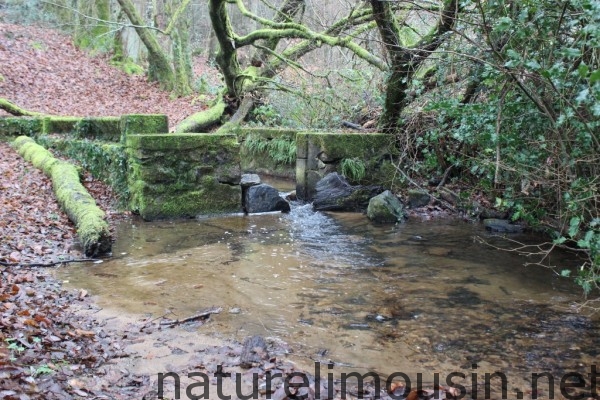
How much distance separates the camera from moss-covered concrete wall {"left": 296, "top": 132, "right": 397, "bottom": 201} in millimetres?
10055

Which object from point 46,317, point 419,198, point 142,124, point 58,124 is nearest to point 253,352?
point 46,317

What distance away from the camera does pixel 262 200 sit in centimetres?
934

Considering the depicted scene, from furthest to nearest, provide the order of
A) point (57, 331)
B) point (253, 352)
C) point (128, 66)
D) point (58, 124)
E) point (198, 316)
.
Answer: point (128, 66) → point (58, 124) → point (198, 316) → point (57, 331) → point (253, 352)

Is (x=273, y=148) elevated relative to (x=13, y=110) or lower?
lower

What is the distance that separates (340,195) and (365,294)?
172 inches

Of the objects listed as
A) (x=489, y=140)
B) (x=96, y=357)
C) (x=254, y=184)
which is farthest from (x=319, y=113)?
(x=96, y=357)

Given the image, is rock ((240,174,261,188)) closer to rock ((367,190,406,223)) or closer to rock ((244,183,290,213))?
rock ((244,183,290,213))

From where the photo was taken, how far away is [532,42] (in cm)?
485

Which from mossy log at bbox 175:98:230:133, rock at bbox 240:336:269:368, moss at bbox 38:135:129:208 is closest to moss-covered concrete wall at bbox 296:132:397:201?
moss at bbox 38:135:129:208

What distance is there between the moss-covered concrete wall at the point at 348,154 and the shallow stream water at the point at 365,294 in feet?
7.37

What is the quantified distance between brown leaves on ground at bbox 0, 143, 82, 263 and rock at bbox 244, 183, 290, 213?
2.97m

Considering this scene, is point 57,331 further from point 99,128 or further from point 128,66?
point 128,66

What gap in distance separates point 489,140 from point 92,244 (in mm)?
4719

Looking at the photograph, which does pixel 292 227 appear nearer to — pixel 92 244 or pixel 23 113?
pixel 92 244
